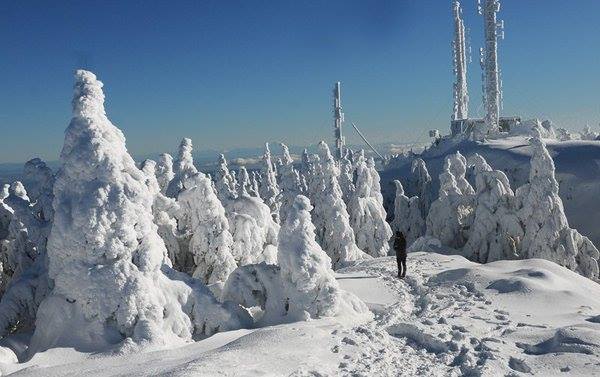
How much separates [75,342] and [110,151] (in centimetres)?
478

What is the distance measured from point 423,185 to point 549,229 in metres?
A: 29.3

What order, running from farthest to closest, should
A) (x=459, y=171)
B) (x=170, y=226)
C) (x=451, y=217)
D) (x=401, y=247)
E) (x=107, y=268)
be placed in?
(x=459, y=171), (x=451, y=217), (x=170, y=226), (x=401, y=247), (x=107, y=268)

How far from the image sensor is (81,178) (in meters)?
12.4

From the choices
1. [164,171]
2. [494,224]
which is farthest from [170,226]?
[494,224]

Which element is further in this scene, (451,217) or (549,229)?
(451,217)

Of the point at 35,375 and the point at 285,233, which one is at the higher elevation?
the point at 285,233

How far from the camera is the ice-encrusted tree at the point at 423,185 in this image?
5808 centimetres

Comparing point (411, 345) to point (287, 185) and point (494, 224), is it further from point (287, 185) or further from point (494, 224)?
point (287, 185)

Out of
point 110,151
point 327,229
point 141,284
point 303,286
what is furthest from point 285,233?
point 327,229

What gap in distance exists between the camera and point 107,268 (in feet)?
37.2

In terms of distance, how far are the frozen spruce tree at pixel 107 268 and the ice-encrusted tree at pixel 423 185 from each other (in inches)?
1902

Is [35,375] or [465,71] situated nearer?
[35,375]

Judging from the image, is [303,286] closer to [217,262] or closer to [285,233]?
[285,233]

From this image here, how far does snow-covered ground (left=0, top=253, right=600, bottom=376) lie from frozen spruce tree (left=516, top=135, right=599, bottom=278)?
1798cm
